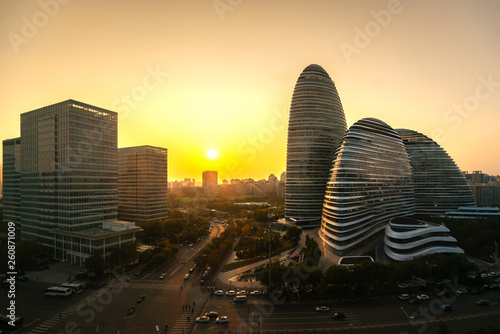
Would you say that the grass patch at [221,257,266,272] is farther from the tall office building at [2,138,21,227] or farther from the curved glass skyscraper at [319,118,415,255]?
the tall office building at [2,138,21,227]

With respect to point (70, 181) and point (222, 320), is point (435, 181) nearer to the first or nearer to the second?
point (222, 320)

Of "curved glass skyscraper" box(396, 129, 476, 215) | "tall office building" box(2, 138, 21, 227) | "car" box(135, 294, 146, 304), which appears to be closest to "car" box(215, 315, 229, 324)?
"car" box(135, 294, 146, 304)

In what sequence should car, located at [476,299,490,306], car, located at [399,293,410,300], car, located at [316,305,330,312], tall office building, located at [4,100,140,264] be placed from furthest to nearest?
1. tall office building, located at [4,100,140,264]
2. car, located at [399,293,410,300]
3. car, located at [476,299,490,306]
4. car, located at [316,305,330,312]

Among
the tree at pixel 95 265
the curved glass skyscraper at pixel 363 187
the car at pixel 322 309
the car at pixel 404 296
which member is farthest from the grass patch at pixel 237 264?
the car at pixel 404 296

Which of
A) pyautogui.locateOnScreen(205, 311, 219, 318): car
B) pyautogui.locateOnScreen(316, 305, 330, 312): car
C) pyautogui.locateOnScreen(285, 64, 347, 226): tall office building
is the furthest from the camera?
pyautogui.locateOnScreen(285, 64, 347, 226): tall office building

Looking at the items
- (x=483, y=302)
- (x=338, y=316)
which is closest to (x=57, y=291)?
(x=338, y=316)

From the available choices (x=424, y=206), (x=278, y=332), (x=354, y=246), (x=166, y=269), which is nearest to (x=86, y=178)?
(x=166, y=269)
